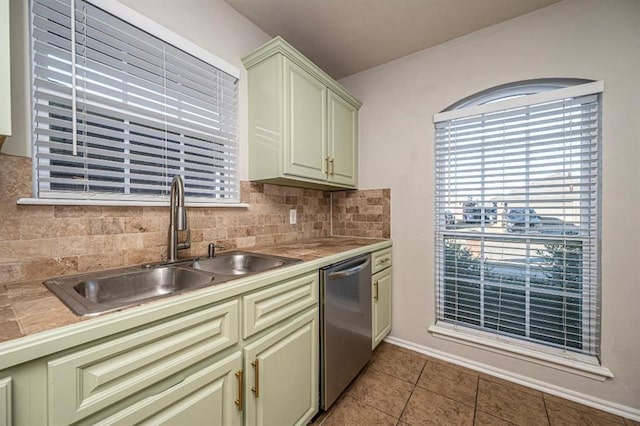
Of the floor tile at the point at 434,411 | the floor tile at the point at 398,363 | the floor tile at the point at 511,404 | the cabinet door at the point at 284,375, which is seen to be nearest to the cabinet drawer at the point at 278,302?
the cabinet door at the point at 284,375

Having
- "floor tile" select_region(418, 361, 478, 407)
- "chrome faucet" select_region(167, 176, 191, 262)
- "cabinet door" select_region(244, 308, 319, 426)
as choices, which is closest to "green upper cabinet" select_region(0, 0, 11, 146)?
"chrome faucet" select_region(167, 176, 191, 262)

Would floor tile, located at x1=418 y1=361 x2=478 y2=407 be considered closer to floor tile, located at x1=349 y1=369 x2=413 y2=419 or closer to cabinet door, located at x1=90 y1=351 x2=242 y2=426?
floor tile, located at x1=349 y1=369 x2=413 y2=419

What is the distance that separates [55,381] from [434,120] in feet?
8.03

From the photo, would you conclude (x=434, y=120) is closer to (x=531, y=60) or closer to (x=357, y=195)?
(x=531, y=60)

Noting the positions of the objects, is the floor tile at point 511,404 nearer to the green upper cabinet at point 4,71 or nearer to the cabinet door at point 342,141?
the cabinet door at point 342,141

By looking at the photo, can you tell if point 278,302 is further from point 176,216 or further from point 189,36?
point 189,36

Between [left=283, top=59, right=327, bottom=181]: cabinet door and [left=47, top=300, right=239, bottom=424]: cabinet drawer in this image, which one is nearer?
[left=47, top=300, right=239, bottom=424]: cabinet drawer

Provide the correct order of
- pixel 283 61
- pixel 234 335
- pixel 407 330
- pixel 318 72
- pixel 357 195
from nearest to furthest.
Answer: pixel 234 335, pixel 283 61, pixel 318 72, pixel 407 330, pixel 357 195

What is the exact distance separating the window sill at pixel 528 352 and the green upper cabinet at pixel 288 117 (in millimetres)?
1544

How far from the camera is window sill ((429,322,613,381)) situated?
5.26 ft

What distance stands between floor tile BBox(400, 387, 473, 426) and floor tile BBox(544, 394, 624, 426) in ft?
1.56

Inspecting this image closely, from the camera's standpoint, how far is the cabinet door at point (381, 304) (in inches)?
79.4

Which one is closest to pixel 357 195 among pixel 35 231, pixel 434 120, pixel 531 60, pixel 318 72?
pixel 434 120

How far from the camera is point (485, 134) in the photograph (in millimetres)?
1948
